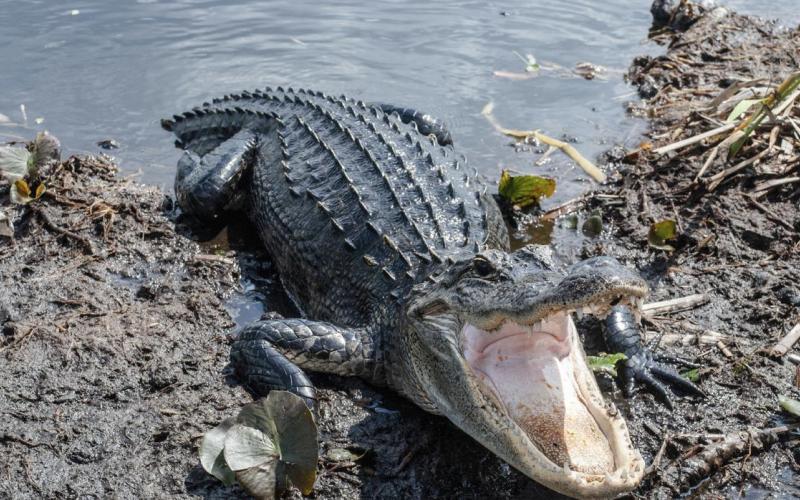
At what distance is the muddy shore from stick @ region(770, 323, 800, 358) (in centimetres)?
6

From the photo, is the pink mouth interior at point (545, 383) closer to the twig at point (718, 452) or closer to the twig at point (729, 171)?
the twig at point (718, 452)

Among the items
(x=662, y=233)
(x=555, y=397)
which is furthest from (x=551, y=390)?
(x=662, y=233)

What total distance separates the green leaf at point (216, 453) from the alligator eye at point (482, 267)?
120 cm

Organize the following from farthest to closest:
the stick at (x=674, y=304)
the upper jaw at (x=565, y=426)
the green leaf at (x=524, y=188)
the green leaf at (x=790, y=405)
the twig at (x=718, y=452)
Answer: the green leaf at (x=524, y=188)
the stick at (x=674, y=304)
the green leaf at (x=790, y=405)
the twig at (x=718, y=452)
the upper jaw at (x=565, y=426)

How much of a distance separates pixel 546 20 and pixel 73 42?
5342 millimetres

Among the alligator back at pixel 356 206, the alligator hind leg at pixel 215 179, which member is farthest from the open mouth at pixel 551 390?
the alligator hind leg at pixel 215 179

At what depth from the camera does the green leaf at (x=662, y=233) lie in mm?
5039

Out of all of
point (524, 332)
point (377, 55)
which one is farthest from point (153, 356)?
point (377, 55)

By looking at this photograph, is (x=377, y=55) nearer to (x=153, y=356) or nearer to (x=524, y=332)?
(x=153, y=356)

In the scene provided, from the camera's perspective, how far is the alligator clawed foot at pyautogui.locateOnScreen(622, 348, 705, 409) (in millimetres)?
3922

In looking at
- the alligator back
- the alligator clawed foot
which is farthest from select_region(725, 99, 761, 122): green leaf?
the alligator clawed foot

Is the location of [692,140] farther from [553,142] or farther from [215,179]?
[215,179]

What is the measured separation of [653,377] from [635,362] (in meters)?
0.11

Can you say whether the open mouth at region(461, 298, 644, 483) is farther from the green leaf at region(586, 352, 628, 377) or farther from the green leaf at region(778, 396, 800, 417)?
the green leaf at region(778, 396, 800, 417)
